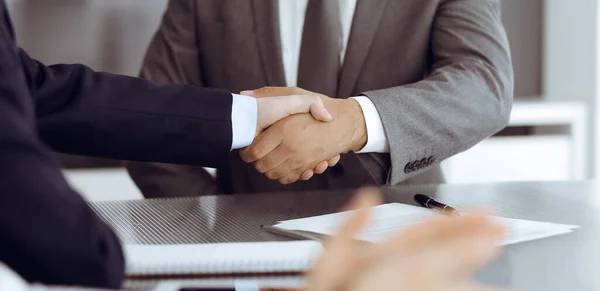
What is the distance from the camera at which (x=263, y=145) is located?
1.25 meters

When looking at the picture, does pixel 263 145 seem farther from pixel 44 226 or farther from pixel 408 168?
pixel 44 226

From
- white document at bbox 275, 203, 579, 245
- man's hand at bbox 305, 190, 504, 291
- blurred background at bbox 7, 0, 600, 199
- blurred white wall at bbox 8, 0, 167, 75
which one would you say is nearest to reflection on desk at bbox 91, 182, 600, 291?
white document at bbox 275, 203, 579, 245

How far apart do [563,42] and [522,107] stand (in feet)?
1.08

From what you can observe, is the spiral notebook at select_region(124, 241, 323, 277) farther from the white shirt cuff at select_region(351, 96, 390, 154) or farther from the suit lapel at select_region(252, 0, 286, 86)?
the suit lapel at select_region(252, 0, 286, 86)

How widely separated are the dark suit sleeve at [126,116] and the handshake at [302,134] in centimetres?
13

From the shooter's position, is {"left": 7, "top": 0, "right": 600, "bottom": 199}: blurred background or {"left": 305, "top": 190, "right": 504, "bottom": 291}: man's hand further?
{"left": 7, "top": 0, "right": 600, "bottom": 199}: blurred background

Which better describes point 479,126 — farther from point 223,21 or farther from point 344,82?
point 223,21

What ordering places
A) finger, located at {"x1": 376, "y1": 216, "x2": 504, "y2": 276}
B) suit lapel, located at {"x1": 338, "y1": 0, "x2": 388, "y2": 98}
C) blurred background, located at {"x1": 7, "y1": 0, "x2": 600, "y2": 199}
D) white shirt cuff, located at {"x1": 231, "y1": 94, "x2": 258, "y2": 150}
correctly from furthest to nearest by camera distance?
blurred background, located at {"x1": 7, "y1": 0, "x2": 600, "y2": 199} → suit lapel, located at {"x1": 338, "y1": 0, "x2": 388, "y2": 98} → white shirt cuff, located at {"x1": 231, "y1": 94, "x2": 258, "y2": 150} → finger, located at {"x1": 376, "y1": 216, "x2": 504, "y2": 276}

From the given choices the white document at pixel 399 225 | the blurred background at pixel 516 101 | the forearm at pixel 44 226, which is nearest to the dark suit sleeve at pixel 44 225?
the forearm at pixel 44 226

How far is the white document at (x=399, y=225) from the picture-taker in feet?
2.76

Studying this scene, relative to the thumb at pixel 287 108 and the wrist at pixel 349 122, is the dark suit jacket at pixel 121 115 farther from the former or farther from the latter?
the wrist at pixel 349 122

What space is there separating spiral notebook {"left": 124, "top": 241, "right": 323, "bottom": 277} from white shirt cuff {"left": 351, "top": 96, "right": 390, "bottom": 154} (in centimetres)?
60

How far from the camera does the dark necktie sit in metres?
1.53

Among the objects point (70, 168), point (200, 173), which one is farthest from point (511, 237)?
point (70, 168)
